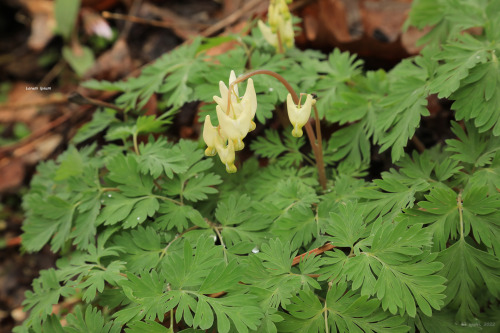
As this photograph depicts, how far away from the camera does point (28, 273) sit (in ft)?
11.8

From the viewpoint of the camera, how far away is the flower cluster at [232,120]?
1.78 meters

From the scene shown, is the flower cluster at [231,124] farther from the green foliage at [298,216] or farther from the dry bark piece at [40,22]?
the dry bark piece at [40,22]

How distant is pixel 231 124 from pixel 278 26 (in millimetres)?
1169

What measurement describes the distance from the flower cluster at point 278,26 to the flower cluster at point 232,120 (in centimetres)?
85

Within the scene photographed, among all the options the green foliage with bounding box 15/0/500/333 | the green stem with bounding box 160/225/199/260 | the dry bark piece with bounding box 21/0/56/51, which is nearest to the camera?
the green foliage with bounding box 15/0/500/333

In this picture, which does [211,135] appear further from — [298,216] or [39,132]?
[39,132]

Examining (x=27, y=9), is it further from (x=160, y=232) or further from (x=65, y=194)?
(x=160, y=232)

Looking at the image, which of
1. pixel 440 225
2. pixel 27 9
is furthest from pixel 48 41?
pixel 440 225

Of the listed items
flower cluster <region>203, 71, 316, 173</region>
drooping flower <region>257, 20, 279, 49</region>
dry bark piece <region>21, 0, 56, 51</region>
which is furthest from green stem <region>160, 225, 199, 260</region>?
dry bark piece <region>21, 0, 56, 51</region>

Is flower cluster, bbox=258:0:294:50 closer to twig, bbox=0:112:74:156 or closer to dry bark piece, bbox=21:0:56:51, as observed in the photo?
twig, bbox=0:112:74:156

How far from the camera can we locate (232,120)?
176cm

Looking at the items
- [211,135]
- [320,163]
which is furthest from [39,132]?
[320,163]

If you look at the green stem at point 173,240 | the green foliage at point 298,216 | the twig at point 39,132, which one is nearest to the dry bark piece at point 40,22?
the twig at point 39,132

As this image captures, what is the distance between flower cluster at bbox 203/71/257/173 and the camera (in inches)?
69.8
